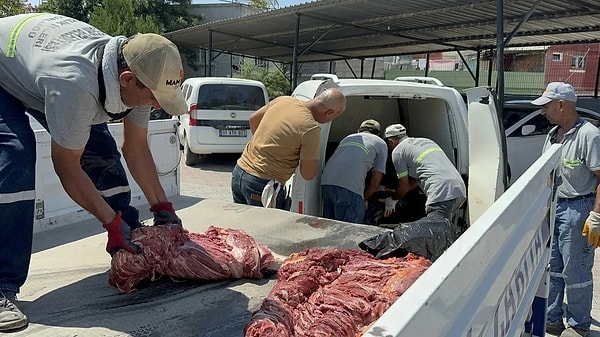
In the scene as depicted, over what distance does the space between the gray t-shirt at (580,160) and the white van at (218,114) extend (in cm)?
858

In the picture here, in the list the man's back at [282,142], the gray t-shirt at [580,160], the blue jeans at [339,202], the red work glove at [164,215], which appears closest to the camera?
the red work glove at [164,215]

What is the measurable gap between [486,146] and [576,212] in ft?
2.76

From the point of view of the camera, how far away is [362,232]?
11.6ft

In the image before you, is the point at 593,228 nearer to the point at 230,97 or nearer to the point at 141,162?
the point at 141,162

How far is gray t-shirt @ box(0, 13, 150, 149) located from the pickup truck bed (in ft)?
2.30

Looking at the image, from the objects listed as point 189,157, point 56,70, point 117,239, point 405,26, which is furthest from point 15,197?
point 405,26

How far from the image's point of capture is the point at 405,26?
13992mm

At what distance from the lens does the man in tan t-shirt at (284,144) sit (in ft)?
14.4

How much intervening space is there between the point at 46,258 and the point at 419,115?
4.45 meters

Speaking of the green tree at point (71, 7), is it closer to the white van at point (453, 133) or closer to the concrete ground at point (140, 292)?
the white van at point (453, 133)

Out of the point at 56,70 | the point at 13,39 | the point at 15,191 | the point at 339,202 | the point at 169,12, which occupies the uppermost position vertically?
the point at 169,12

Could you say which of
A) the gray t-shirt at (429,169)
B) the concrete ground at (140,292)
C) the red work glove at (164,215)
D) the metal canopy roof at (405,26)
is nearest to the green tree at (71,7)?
the metal canopy roof at (405,26)

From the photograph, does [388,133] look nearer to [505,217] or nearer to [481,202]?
[481,202]

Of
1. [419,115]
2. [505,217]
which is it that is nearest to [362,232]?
[505,217]
